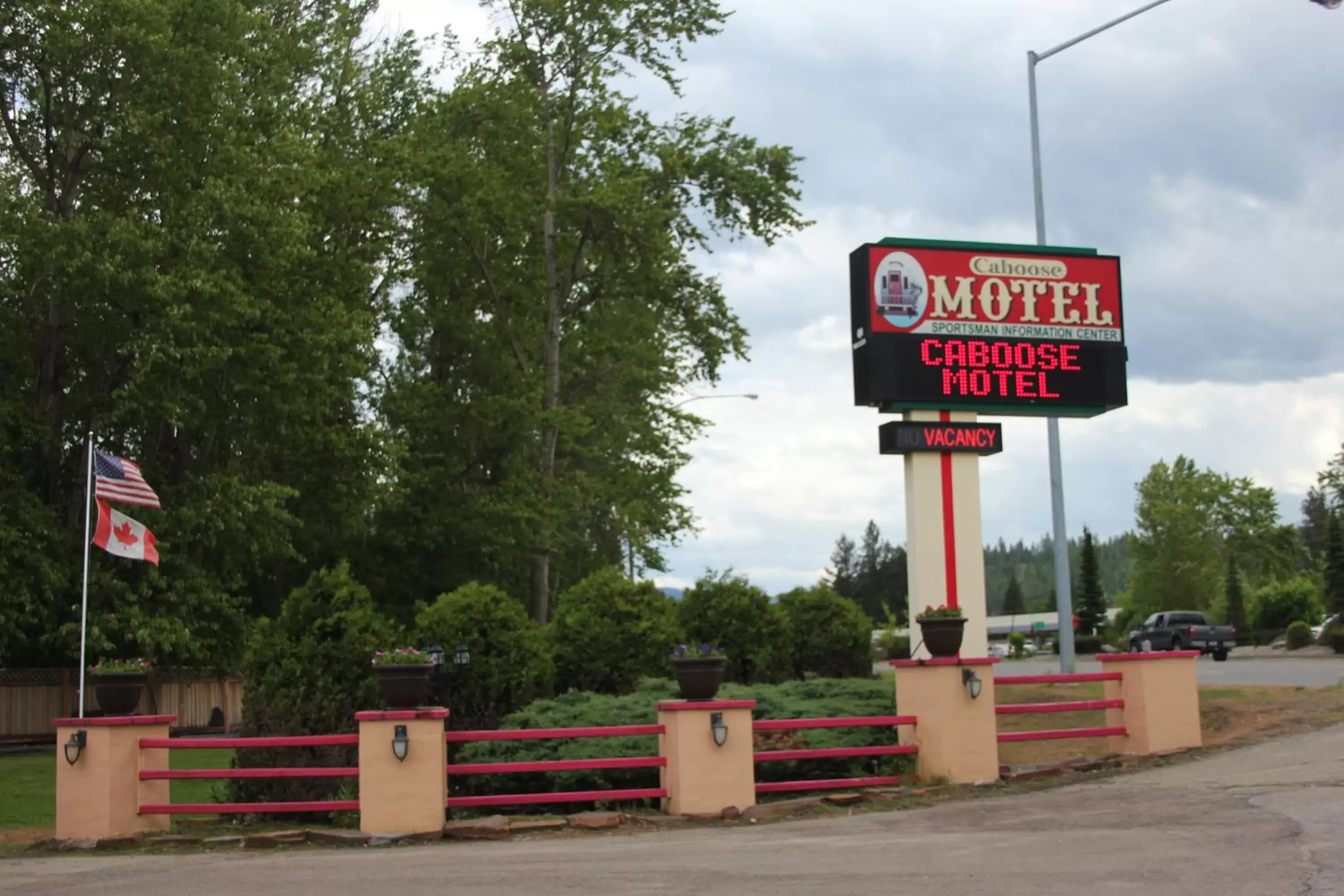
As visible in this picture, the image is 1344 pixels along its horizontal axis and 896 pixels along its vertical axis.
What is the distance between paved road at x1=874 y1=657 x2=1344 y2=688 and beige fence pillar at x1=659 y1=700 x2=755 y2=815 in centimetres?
1346

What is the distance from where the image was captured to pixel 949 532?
2053 centimetres

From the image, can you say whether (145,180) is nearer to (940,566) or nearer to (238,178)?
(238,178)

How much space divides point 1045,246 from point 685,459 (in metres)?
22.4

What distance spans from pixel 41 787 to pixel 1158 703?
17081 mm

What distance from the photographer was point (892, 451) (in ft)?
66.8

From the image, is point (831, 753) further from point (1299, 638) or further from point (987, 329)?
point (1299, 638)

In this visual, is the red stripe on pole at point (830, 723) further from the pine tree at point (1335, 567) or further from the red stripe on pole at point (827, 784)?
the pine tree at point (1335, 567)

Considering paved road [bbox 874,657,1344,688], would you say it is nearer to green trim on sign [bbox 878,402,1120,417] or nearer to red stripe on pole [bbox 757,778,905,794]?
green trim on sign [bbox 878,402,1120,417]

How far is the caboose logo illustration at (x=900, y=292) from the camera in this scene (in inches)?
809

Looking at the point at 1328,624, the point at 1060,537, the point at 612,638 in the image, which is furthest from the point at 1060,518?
the point at 1328,624

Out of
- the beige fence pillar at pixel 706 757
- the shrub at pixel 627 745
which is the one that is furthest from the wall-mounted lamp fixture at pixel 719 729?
the shrub at pixel 627 745

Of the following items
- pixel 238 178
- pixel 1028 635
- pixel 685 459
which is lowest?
pixel 1028 635

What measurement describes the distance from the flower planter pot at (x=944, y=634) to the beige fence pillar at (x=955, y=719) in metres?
0.16

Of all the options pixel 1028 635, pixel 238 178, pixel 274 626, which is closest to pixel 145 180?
pixel 238 178
